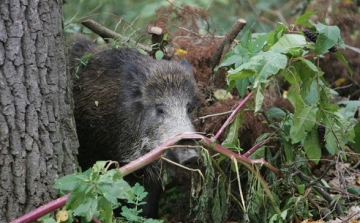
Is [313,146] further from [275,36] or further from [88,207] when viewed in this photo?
[88,207]

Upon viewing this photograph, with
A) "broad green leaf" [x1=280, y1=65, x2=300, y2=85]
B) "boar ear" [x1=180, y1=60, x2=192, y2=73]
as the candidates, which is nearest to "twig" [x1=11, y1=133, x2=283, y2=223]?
"broad green leaf" [x1=280, y1=65, x2=300, y2=85]

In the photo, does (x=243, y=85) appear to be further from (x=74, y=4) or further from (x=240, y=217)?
(x=74, y=4)

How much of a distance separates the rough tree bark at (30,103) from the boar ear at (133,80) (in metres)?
1.21

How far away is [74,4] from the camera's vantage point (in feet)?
A: 27.6

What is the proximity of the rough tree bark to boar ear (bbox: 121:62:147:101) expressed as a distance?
1.21 metres

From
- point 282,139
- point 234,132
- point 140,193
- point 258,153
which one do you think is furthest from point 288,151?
point 140,193

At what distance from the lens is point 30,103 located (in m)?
3.88

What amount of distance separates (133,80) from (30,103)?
1505 mm

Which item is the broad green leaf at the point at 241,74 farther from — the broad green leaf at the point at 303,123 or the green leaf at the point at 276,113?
the green leaf at the point at 276,113

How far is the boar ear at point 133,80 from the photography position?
17.3 feet

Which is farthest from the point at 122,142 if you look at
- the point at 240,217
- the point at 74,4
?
the point at 74,4

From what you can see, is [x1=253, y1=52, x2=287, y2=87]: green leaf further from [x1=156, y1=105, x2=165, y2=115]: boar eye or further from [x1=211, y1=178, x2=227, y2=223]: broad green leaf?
[x1=156, y1=105, x2=165, y2=115]: boar eye

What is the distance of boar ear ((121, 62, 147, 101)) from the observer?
526cm

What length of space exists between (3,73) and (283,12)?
781 cm
